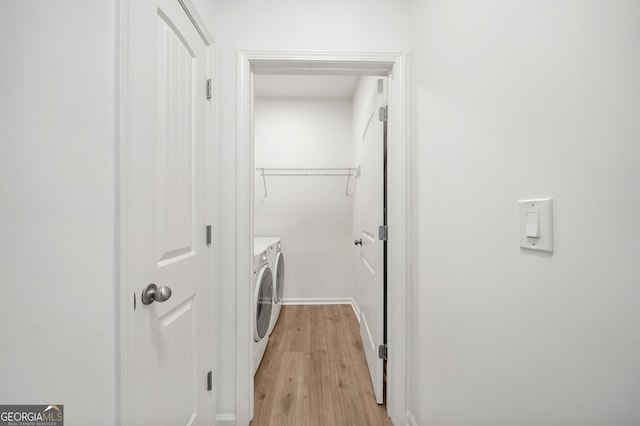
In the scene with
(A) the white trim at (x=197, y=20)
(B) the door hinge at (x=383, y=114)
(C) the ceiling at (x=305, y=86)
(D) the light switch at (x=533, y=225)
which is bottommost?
(D) the light switch at (x=533, y=225)

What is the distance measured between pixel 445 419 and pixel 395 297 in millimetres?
545

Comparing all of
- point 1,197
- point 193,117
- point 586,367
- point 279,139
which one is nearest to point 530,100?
point 586,367

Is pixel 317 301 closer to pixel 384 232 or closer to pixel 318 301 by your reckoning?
pixel 318 301

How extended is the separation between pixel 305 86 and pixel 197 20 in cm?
208

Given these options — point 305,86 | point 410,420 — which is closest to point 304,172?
point 305,86

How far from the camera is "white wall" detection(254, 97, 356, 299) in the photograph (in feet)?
11.3

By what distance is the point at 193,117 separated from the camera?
3.96ft

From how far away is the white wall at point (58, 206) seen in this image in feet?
2.22

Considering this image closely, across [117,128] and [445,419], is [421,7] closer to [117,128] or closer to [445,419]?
[117,128]

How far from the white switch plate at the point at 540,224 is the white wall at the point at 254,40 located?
3.94 ft

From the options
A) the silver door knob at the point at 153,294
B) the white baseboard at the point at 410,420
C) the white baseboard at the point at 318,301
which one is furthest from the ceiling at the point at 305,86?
the white baseboard at the point at 410,420

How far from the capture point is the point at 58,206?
692 millimetres

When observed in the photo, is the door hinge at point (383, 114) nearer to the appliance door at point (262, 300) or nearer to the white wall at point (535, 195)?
the white wall at point (535, 195)

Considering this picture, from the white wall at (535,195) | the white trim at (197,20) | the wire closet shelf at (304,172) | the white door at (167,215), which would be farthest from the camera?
the wire closet shelf at (304,172)
